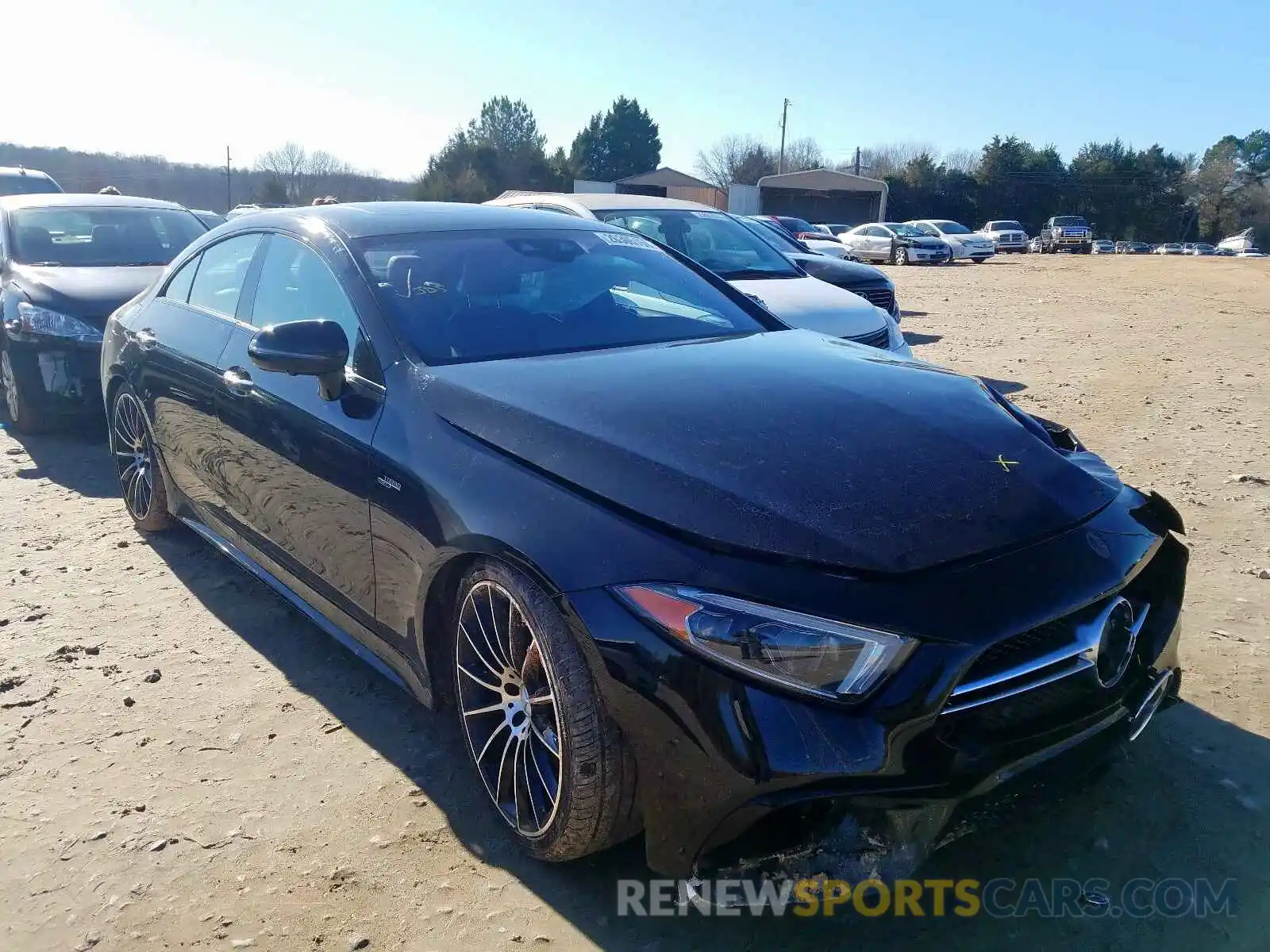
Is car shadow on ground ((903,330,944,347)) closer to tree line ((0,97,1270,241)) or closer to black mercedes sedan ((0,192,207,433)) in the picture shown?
black mercedes sedan ((0,192,207,433))

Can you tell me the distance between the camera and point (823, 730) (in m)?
1.91

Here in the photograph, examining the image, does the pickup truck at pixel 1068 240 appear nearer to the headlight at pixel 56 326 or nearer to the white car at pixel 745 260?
the white car at pixel 745 260

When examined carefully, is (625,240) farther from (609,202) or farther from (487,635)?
(609,202)

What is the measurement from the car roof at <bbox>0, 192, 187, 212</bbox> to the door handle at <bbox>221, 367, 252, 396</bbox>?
5.54 meters

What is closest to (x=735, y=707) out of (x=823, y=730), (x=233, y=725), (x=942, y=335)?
(x=823, y=730)

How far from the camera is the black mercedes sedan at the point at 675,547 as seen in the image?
6.42ft

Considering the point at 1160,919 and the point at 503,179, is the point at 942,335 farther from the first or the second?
the point at 503,179

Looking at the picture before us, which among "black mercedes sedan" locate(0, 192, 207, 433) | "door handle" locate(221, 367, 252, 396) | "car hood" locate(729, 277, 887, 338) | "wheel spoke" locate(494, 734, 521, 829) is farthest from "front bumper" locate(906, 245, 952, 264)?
"wheel spoke" locate(494, 734, 521, 829)

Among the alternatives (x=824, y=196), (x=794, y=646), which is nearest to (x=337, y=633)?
(x=794, y=646)

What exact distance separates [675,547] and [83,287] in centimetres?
632

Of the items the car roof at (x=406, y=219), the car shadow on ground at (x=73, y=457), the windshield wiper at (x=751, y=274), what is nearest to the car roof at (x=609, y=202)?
the windshield wiper at (x=751, y=274)

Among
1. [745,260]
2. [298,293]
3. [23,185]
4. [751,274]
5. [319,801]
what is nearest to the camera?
[319,801]

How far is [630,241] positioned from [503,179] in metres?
57.9

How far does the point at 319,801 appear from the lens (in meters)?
2.83
